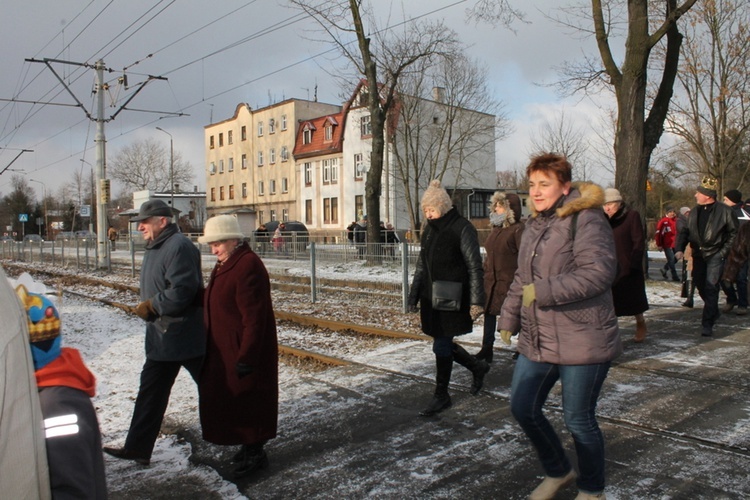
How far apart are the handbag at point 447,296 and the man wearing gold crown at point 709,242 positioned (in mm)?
4384

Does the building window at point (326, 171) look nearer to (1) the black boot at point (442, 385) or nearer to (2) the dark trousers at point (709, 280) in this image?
(2) the dark trousers at point (709, 280)

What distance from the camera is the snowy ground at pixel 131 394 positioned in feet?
13.8

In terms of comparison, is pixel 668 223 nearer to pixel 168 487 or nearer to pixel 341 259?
pixel 341 259

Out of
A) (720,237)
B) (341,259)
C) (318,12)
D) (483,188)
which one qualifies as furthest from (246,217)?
(720,237)

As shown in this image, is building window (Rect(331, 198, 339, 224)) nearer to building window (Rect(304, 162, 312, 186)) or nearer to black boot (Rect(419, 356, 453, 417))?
building window (Rect(304, 162, 312, 186))

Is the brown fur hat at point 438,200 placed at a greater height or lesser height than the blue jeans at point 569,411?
greater

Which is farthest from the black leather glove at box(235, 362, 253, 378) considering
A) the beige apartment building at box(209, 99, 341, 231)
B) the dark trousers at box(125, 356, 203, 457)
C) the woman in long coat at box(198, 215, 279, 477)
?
the beige apartment building at box(209, 99, 341, 231)

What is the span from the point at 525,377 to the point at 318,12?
755 inches

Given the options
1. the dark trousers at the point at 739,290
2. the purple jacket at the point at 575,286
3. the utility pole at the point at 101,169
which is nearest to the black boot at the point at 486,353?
the purple jacket at the point at 575,286

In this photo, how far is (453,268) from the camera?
5160mm

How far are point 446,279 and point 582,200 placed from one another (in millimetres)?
2022

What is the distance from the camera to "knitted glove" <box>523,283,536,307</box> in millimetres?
3270

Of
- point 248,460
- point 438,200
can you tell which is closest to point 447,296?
point 438,200

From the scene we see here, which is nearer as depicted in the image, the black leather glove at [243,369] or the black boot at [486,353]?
the black leather glove at [243,369]
